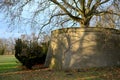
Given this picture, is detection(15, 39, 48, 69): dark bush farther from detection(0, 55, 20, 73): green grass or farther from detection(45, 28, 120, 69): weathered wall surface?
detection(45, 28, 120, 69): weathered wall surface

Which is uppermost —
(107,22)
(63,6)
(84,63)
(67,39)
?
(63,6)

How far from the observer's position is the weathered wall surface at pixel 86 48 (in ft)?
66.2

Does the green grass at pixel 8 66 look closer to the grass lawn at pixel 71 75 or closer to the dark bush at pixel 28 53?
the dark bush at pixel 28 53

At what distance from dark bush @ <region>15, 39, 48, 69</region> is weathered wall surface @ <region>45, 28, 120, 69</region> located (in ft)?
6.16

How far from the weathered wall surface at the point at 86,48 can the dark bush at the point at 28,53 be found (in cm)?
188

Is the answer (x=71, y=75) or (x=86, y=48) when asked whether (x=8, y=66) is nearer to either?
(x=86, y=48)

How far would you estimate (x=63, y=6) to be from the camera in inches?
826

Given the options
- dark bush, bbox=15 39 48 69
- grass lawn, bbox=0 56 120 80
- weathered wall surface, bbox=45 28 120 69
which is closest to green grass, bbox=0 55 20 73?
dark bush, bbox=15 39 48 69

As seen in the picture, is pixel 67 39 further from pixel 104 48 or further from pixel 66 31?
pixel 104 48

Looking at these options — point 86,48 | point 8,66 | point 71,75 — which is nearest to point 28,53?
point 86,48

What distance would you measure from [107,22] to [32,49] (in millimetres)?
6649

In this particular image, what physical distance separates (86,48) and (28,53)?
4870mm

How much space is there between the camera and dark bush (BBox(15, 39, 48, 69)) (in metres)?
21.5

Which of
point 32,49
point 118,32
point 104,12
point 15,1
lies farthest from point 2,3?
point 118,32
